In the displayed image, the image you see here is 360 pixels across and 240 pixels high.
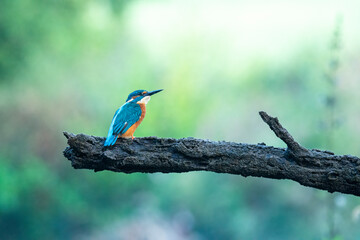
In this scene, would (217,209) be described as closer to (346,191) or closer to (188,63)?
(188,63)

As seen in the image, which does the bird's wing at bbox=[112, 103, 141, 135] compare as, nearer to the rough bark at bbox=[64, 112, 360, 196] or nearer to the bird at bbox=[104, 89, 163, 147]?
the bird at bbox=[104, 89, 163, 147]

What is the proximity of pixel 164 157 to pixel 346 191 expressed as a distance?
789 millimetres

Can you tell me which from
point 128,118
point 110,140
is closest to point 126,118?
point 128,118

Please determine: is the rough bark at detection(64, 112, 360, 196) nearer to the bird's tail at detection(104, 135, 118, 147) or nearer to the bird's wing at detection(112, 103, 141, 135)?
the bird's tail at detection(104, 135, 118, 147)

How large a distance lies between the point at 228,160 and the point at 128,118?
574mm

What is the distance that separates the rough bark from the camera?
1.94 meters

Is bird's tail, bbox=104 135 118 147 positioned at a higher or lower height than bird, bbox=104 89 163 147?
lower

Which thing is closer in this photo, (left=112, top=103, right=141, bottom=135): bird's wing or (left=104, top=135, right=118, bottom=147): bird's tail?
(left=104, top=135, right=118, bottom=147): bird's tail

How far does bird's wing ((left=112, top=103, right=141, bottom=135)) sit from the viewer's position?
2.15 m

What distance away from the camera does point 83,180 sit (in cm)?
446

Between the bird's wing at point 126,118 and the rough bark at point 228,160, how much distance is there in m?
0.13

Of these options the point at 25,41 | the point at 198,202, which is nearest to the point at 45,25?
the point at 25,41

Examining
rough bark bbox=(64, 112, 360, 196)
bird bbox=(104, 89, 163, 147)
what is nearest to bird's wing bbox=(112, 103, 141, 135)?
bird bbox=(104, 89, 163, 147)

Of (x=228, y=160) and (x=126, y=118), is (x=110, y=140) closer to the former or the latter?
(x=126, y=118)
